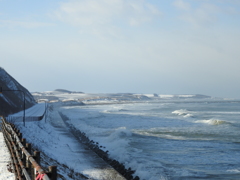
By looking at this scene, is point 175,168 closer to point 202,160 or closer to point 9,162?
point 202,160

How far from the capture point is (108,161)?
21.2m

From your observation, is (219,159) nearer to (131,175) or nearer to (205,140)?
(131,175)

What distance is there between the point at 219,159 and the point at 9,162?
48.3 feet

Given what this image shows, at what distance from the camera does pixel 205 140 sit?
99.6 ft

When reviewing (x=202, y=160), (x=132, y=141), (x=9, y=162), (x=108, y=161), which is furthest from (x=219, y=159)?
(x=9, y=162)

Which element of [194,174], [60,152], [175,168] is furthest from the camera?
[60,152]

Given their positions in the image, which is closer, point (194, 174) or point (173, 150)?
point (194, 174)

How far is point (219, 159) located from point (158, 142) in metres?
8.50

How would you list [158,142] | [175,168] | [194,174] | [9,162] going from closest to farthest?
[9,162] < [194,174] < [175,168] < [158,142]

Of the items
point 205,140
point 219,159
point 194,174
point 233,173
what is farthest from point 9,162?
point 205,140

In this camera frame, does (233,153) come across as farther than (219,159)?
Yes

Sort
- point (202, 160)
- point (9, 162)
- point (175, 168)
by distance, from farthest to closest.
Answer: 1. point (202, 160)
2. point (175, 168)
3. point (9, 162)

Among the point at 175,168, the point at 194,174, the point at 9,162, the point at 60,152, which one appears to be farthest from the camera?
the point at 60,152

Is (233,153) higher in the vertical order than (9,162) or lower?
lower
